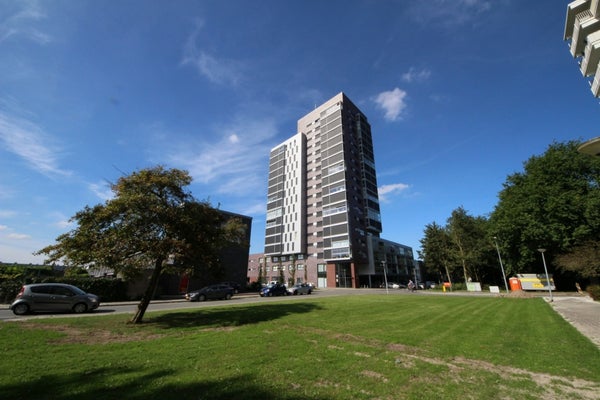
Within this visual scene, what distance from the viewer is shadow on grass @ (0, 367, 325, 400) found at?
4488mm

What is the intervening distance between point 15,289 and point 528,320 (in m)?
37.8

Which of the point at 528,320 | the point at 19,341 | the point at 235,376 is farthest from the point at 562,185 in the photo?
the point at 19,341

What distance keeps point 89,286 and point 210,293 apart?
11369 millimetres

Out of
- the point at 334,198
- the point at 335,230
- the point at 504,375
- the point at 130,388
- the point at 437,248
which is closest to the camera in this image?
the point at 130,388

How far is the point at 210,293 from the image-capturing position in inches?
1151

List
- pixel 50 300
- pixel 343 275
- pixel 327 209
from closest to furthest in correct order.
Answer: pixel 50 300, pixel 343 275, pixel 327 209

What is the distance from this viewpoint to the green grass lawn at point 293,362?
487 cm

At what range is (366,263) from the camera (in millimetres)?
69750

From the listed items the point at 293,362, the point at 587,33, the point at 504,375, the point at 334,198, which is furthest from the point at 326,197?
the point at 504,375

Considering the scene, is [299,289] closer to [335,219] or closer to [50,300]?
[50,300]

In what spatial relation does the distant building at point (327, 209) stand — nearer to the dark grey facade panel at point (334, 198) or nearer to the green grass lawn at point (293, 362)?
the dark grey facade panel at point (334, 198)

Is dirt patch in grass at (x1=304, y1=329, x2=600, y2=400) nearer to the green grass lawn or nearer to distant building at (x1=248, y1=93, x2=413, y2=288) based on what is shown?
the green grass lawn

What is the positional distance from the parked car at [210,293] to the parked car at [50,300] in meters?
11.2

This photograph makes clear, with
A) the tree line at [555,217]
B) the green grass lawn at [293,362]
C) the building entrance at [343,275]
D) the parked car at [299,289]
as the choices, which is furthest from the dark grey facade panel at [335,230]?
the green grass lawn at [293,362]
